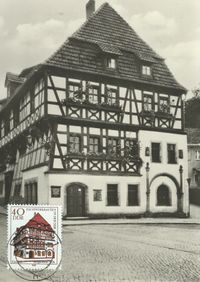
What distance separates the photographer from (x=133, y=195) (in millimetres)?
27484

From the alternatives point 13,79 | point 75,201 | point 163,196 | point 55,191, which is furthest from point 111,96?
point 13,79

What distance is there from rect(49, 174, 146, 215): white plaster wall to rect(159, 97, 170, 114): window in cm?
419

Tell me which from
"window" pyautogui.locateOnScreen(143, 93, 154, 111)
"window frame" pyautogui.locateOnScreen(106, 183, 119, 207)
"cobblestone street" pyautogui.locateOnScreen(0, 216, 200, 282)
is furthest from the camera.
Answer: "window" pyautogui.locateOnScreen(143, 93, 154, 111)

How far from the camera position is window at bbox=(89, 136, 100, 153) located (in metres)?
26.2

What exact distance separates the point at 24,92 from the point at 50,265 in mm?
22223

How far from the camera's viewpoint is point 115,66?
27656 mm

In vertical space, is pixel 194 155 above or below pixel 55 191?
above

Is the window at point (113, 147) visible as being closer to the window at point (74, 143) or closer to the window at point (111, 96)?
the window at point (74, 143)

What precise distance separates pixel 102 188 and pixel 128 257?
14.7 metres

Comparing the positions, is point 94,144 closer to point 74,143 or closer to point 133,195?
point 74,143

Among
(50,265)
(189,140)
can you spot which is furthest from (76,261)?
(189,140)

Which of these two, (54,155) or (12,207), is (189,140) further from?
(12,207)

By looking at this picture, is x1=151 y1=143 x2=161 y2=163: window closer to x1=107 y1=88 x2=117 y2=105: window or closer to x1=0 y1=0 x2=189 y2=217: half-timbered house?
x1=0 y1=0 x2=189 y2=217: half-timbered house

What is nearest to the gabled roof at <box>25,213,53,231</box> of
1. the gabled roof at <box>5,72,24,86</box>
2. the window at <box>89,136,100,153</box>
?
the window at <box>89,136,100,153</box>
